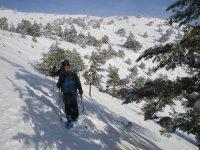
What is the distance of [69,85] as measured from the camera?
1139cm

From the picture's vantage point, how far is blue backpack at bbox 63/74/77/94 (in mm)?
11367

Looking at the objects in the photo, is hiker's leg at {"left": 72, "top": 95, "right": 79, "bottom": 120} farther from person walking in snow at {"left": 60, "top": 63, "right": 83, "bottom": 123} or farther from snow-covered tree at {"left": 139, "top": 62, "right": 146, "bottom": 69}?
snow-covered tree at {"left": 139, "top": 62, "right": 146, "bottom": 69}

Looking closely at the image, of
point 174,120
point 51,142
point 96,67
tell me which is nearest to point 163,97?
point 174,120

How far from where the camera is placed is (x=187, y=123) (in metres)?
10.3

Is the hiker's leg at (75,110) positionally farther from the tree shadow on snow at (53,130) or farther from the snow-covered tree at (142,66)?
the snow-covered tree at (142,66)

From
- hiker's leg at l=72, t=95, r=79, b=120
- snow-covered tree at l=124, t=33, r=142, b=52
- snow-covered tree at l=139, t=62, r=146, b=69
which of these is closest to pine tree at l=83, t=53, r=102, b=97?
hiker's leg at l=72, t=95, r=79, b=120

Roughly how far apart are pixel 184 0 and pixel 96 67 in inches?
1855

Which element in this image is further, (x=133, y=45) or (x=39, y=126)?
(x=133, y=45)

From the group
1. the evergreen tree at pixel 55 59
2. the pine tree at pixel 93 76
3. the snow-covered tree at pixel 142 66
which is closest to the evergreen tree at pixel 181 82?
the evergreen tree at pixel 55 59

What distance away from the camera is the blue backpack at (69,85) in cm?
1137

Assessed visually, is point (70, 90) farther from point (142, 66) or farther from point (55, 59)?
point (142, 66)

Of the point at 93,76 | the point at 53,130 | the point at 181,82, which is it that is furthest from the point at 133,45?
the point at 53,130

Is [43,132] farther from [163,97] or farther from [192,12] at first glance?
[192,12]

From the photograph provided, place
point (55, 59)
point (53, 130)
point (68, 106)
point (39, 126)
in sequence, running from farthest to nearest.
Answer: point (55, 59) < point (68, 106) < point (53, 130) < point (39, 126)
